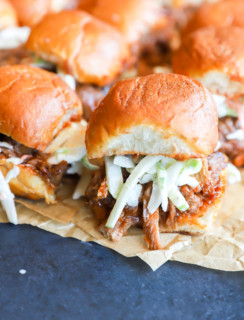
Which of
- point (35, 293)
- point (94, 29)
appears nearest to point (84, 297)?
point (35, 293)

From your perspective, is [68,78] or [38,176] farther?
[68,78]

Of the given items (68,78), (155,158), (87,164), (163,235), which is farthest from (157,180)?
(68,78)

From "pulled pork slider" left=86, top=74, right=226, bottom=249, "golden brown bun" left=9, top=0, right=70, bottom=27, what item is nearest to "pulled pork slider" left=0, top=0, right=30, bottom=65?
"golden brown bun" left=9, top=0, right=70, bottom=27

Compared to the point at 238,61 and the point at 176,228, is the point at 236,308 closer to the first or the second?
the point at 176,228

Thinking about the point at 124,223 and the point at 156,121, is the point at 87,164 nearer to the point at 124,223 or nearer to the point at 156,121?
the point at 124,223

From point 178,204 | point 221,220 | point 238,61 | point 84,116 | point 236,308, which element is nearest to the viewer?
point 236,308

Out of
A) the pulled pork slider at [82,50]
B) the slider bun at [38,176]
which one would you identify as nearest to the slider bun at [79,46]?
the pulled pork slider at [82,50]

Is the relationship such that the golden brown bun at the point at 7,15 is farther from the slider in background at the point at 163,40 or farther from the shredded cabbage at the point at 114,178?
the shredded cabbage at the point at 114,178

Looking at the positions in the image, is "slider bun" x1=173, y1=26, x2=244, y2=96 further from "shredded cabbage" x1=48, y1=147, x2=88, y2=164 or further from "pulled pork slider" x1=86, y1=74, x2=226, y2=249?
"shredded cabbage" x1=48, y1=147, x2=88, y2=164
